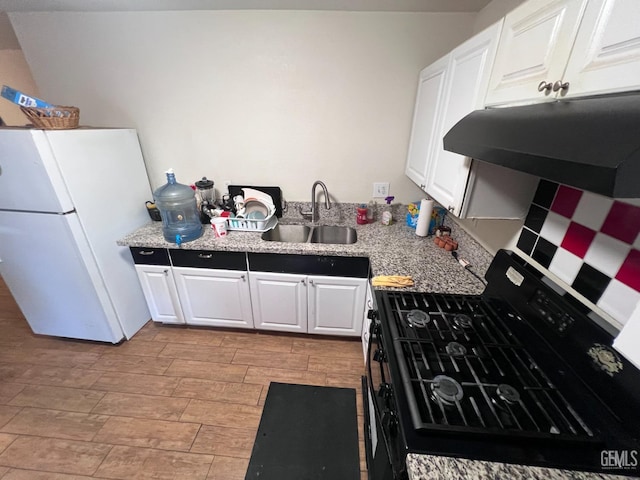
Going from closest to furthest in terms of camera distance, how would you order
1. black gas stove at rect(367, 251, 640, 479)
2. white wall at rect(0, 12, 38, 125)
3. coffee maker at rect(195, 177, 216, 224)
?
black gas stove at rect(367, 251, 640, 479) → coffee maker at rect(195, 177, 216, 224) → white wall at rect(0, 12, 38, 125)

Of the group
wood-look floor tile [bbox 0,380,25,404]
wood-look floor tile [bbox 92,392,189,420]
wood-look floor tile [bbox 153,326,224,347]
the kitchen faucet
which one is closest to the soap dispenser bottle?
the kitchen faucet

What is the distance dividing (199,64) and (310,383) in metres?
2.43

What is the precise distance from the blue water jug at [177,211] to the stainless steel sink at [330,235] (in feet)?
2.94

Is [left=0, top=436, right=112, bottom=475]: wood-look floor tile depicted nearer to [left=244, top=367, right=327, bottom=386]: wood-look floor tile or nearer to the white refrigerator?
the white refrigerator

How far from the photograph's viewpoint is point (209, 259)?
5.90 ft

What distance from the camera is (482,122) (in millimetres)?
858

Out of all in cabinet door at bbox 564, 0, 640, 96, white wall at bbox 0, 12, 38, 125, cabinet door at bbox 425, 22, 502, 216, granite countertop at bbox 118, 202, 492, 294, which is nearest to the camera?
cabinet door at bbox 564, 0, 640, 96

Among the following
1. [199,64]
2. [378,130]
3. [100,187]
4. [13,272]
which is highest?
[199,64]

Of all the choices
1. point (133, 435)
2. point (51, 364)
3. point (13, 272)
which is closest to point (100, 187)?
point (13, 272)

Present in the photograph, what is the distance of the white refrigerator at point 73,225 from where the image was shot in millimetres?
1478

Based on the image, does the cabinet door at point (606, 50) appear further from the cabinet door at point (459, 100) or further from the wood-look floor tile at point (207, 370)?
the wood-look floor tile at point (207, 370)

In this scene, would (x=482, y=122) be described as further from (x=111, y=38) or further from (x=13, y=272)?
(x=13, y=272)

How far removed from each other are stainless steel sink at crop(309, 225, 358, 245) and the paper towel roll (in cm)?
56

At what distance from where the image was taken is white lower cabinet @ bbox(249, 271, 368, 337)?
177 cm
